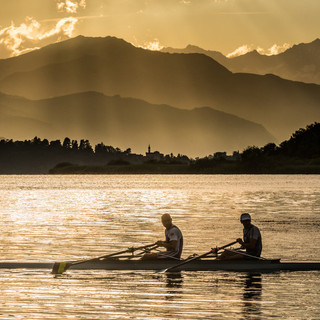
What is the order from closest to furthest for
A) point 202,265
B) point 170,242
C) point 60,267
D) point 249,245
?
1. point 249,245
2. point 170,242
3. point 60,267
4. point 202,265

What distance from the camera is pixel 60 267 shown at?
3216 centimetres

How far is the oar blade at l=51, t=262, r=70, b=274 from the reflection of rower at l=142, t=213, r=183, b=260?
3163mm

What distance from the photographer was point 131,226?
62625 millimetres

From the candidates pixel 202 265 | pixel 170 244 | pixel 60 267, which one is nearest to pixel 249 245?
pixel 202 265

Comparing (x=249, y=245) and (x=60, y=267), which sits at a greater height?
(x=249, y=245)

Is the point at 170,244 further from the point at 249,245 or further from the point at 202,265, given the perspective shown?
A: the point at 249,245

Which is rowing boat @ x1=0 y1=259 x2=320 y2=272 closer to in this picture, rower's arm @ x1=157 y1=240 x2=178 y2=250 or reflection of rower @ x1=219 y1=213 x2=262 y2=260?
reflection of rower @ x1=219 y1=213 x2=262 y2=260

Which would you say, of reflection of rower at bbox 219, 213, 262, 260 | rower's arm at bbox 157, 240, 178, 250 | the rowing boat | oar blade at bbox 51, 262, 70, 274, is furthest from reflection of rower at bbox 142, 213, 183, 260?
oar blade at bbox 51, 262, 70, 274

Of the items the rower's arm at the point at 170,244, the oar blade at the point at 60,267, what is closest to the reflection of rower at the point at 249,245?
the rower's arm at the point at 170,244

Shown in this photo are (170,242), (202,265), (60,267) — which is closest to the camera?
(170,242)

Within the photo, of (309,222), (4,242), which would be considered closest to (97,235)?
(4,242)

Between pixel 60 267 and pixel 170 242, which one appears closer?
pixel 170 242

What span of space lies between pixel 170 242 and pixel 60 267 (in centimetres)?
455

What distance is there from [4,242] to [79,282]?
19303 mm
